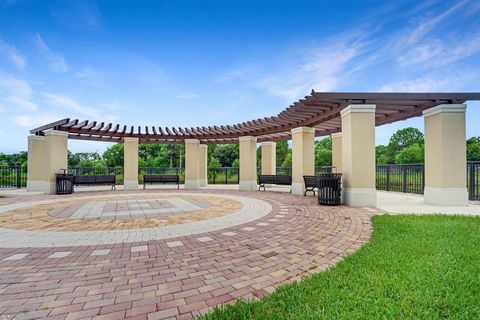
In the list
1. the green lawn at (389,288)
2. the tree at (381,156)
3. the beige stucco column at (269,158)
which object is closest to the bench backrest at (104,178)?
the beige stucco column at (269,158)

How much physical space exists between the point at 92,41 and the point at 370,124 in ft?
38.4

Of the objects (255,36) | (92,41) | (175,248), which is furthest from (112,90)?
(175,248)

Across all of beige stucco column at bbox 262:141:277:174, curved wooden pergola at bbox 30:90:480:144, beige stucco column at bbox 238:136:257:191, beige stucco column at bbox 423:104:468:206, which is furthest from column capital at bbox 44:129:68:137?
beige stucco column at bbox 423:104:468:206

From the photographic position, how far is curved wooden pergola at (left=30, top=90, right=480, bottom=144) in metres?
7.27

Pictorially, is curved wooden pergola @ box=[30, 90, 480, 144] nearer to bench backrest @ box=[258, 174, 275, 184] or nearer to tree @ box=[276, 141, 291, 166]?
bench backrest @ box=[258, 174, 275, 184]

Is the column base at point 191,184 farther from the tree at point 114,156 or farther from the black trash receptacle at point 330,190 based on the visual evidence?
the tree at point 114,156

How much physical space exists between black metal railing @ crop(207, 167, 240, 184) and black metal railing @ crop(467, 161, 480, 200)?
13.9 metres

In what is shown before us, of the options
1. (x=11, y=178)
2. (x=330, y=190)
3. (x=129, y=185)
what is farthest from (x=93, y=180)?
(x=330, y=190)

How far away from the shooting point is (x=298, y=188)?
11117 mm

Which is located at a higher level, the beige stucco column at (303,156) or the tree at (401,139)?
the tree at (401,139)

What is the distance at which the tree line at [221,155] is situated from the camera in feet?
107

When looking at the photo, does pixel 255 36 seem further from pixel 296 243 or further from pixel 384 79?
pixel 296 243

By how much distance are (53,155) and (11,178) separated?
851cm

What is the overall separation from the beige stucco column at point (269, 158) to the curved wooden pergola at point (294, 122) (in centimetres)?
81
